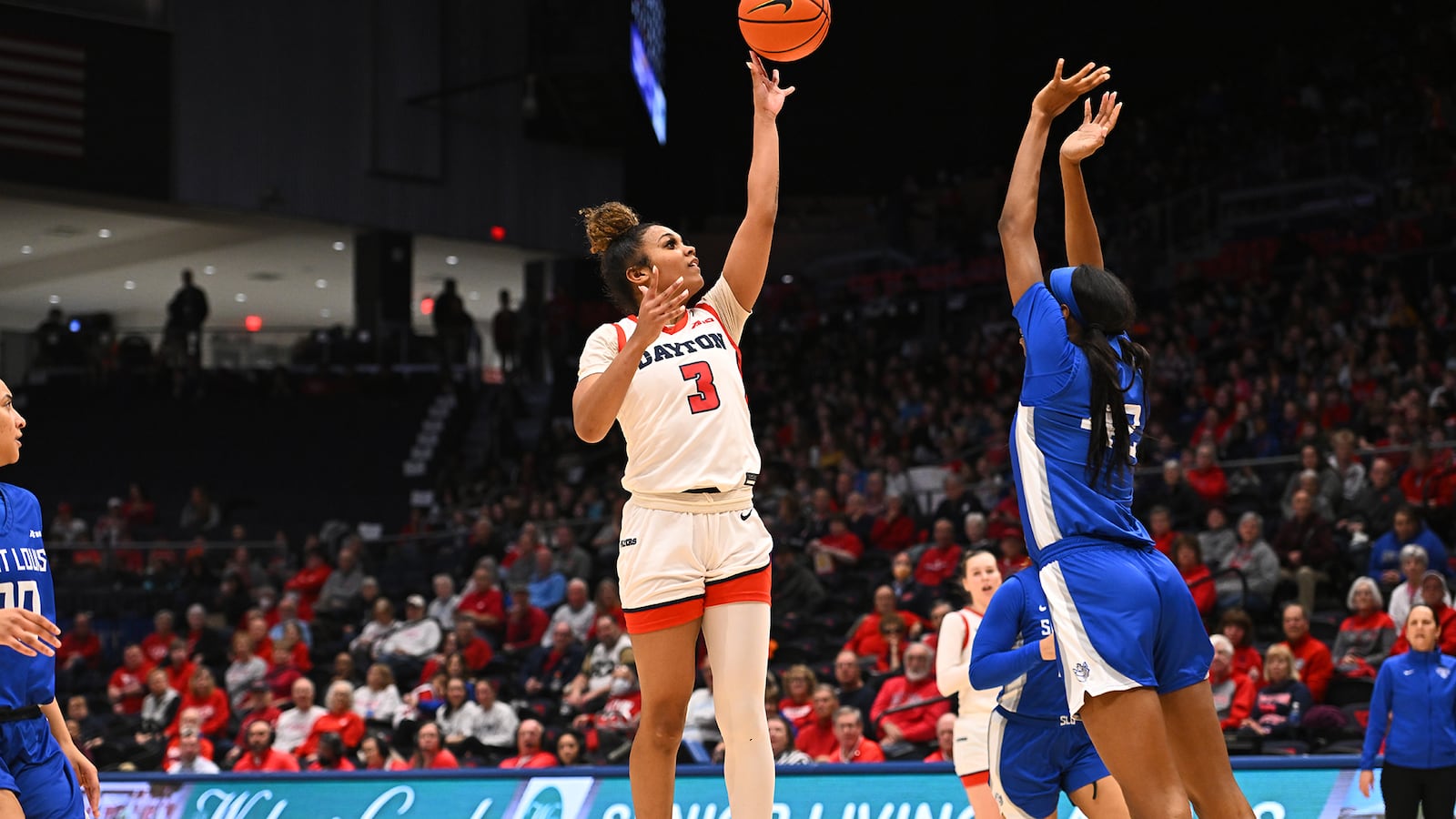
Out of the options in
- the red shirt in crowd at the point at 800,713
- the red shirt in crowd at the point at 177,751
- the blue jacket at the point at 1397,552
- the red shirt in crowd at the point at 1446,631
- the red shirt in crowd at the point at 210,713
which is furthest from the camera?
the red shirt in crowd at the point at 210,713

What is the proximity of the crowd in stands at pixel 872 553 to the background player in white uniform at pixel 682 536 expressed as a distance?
4901 mm

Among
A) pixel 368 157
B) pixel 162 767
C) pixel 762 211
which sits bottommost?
pixel 162 767

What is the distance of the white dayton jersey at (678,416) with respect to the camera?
4.54 meters

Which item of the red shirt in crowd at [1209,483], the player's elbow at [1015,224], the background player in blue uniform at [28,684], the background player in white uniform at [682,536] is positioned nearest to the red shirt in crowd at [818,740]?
the red shirt in crowd at [1209,483]

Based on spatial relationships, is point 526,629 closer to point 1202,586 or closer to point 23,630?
point 1202,586

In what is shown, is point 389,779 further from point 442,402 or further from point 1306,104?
point 1306,104

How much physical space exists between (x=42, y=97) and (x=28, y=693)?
55.3 ft

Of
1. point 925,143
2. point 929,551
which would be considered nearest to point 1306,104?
point 925,143

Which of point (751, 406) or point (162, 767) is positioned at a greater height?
point (751, 406)

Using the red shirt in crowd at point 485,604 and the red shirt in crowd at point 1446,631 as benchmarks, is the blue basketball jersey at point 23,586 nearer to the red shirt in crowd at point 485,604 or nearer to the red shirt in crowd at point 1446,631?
the red shirt in crowd at point 1446,631

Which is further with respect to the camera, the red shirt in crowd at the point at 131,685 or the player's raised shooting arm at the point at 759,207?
the red shirt in crowd at the point at 131,685

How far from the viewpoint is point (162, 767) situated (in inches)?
498

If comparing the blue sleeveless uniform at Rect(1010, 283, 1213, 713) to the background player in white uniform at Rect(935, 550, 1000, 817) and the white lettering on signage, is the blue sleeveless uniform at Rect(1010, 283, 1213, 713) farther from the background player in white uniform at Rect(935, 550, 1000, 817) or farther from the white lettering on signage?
the white lettering on signage

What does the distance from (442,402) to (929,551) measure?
11.0 meters
